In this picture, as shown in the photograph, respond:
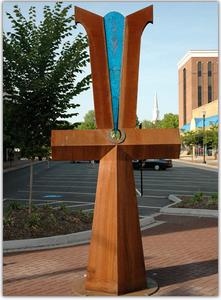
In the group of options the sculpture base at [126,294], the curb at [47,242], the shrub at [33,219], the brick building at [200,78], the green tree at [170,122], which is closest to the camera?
the sculpture base at [126,294]

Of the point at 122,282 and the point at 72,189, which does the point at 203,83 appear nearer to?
the point at 72,189

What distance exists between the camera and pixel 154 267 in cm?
793

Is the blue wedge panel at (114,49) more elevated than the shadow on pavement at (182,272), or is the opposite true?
the blue wedge panel at (114,49)

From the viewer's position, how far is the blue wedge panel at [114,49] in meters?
6.96

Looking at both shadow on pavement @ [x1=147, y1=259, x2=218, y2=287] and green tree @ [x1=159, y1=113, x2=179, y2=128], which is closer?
shadow on pavement @ [x1=147, y1=259, x2=218, y2=287]

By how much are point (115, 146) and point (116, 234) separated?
4.38 ft

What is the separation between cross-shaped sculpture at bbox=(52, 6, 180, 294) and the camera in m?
6.62

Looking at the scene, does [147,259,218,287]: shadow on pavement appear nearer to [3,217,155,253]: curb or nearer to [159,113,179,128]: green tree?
[3,217,155,253]: curb

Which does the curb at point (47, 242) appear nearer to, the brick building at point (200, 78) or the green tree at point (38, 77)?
the green tree at point (38, 77)

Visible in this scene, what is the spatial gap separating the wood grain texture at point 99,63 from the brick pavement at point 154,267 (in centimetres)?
265

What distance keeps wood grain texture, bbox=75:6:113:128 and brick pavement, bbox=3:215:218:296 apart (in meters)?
2.65

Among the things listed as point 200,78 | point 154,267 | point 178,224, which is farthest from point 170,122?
point 154,267

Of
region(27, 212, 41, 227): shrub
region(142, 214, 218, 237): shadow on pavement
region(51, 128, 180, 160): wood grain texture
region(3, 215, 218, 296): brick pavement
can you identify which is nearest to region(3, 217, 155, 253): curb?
region(3, 215, 218, 296): brick pavement

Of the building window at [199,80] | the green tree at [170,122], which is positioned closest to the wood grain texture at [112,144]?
the building window at [199,80]
